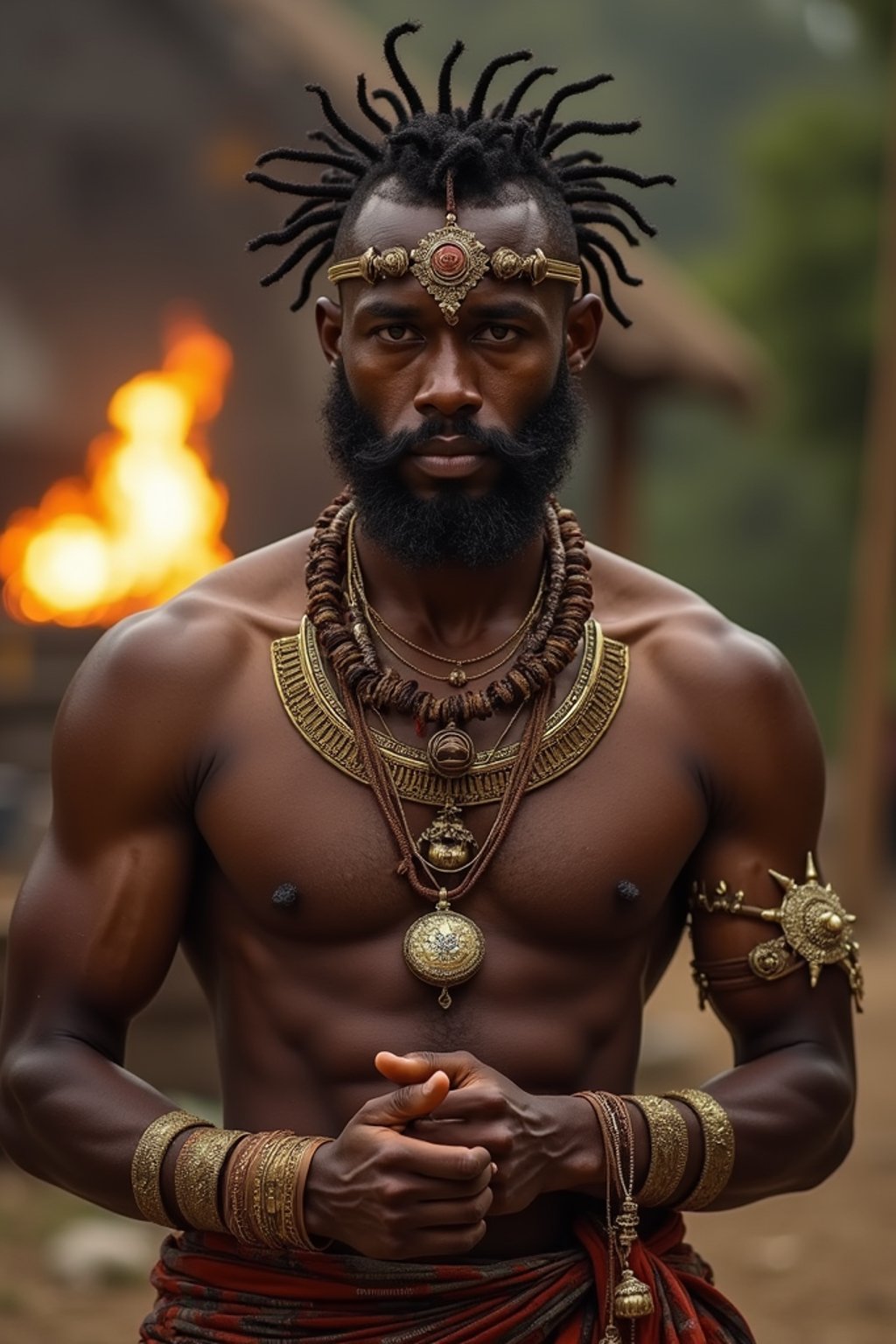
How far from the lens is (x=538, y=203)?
3707mm

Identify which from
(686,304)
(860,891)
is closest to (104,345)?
(686,304)

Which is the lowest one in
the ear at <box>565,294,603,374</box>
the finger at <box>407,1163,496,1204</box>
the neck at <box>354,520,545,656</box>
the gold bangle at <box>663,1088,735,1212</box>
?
Result: the finger at <box>407,1163,496,1204</box>

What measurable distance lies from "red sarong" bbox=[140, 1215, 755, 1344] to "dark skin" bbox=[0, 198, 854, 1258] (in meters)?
0.11

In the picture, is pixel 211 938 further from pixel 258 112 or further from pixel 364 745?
pixel 258 112

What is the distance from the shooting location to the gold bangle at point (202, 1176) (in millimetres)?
3373

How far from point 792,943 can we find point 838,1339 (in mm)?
Answer: 3604

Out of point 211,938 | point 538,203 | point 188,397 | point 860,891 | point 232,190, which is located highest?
point 232,190

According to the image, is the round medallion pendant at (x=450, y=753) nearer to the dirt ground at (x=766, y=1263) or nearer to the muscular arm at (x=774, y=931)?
the muscular arm at (x=774, y=931)

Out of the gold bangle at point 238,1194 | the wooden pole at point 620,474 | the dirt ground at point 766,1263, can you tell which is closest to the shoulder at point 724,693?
the gold bangle at point 238,1194

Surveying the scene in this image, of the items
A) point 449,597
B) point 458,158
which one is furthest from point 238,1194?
point 458,158

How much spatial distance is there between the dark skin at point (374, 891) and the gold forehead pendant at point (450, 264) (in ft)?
0.09

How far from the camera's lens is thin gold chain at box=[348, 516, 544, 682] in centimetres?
379

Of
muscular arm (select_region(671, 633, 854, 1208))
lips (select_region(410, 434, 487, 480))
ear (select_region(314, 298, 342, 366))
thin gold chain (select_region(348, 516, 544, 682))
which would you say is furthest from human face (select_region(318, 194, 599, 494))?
muscular arm (select_region(671, 633, 854, 1208))

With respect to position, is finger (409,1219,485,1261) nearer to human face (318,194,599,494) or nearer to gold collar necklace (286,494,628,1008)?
gold collar necklace (286,494,628,1008)
